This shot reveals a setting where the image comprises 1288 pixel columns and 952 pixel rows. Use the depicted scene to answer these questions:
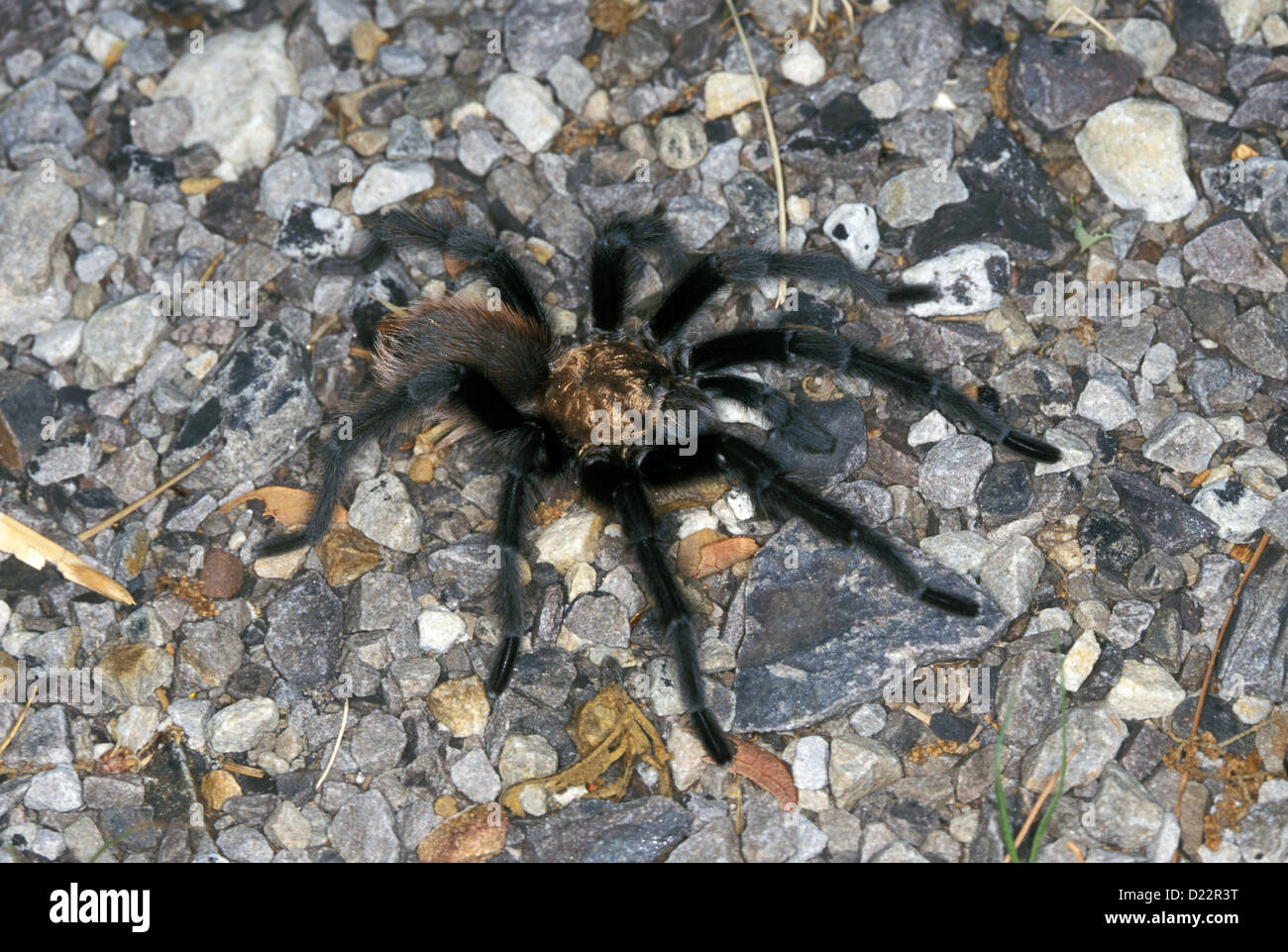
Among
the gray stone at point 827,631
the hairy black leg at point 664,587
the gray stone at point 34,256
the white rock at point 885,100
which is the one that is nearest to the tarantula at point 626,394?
the hairy black leg at point 664,587

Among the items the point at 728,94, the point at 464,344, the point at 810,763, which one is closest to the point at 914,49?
the point at 728,94

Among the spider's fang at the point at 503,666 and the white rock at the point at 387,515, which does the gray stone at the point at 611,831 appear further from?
the white rock at the point at 387,515

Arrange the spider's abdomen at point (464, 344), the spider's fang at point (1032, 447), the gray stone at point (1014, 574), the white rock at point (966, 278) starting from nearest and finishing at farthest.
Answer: the gray stone at point (1014, 574) → the spider's fang at point (1032, 447) → the spider's abdomen at point (464, 344) → the white rock at point (966, 278)

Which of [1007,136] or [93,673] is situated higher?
[1007,136]

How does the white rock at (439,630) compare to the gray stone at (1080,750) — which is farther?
the white rock at (439,630)
